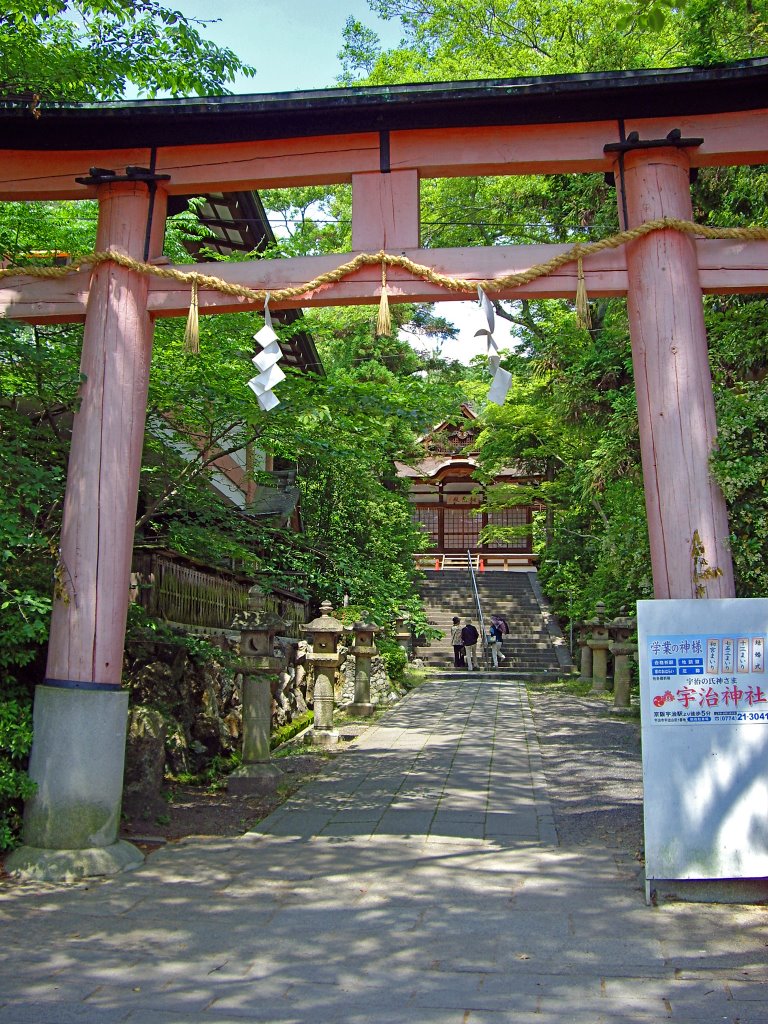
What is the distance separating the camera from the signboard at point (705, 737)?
475 cm

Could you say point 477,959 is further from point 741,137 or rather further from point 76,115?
point 76,115

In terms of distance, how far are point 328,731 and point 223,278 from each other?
22.0ft

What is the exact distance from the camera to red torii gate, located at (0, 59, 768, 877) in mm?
5516

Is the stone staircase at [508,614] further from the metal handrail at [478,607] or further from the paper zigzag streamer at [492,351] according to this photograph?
the paper zigzag streamer at [492,351]

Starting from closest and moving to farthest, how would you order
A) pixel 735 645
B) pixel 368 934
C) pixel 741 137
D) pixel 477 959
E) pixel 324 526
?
pixel 477 959, pixel 368 934, pixel 735 645, pixel 741 137, pixel 324 526

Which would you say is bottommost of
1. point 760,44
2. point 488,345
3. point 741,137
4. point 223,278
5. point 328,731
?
point 328,731

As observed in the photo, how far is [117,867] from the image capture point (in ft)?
17.9

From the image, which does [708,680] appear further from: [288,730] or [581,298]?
[288,730]

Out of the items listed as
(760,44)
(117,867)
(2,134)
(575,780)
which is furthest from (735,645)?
(760,44)

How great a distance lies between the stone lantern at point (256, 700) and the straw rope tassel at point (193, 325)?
3.41 metres

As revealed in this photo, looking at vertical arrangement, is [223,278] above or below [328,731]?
above

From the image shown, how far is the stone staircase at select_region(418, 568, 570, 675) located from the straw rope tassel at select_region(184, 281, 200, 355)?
17500 millimetres

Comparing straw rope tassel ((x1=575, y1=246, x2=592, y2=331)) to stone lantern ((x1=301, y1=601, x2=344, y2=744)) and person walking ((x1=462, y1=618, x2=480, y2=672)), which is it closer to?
stone lantern ((x1=301, y1=601, x2=344, y2=744))

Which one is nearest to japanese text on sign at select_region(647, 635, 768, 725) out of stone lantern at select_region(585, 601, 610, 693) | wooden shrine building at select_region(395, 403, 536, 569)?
stone lantern at select_region(585, 601, 610, 693)
